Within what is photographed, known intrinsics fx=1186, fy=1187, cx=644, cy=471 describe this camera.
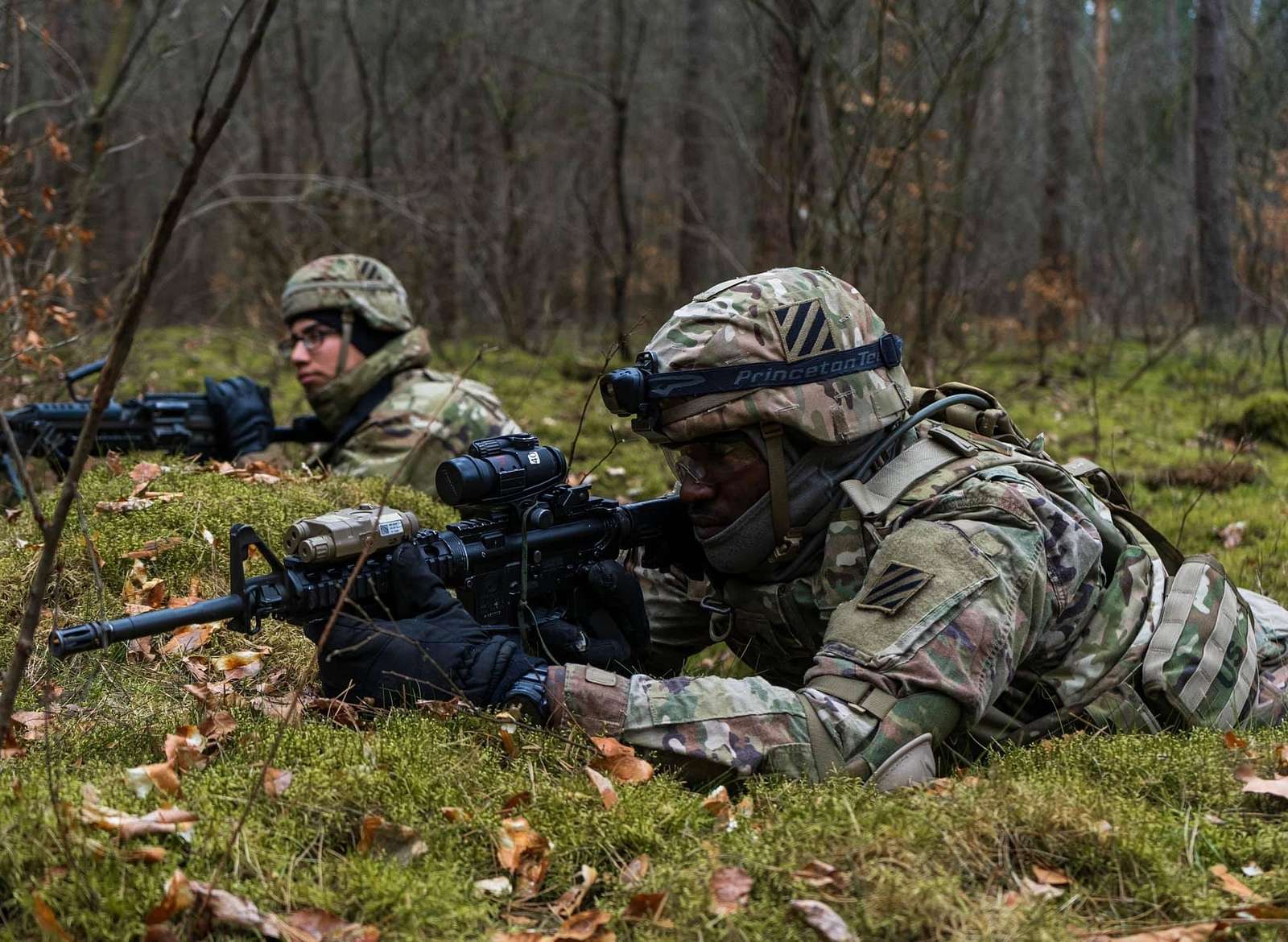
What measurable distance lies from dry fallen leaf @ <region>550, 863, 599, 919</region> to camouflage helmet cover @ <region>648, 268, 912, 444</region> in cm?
136

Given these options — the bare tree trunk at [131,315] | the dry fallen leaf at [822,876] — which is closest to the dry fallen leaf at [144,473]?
the bare tree trunk at [131,315]

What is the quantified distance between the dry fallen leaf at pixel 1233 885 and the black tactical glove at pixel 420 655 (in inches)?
63.3

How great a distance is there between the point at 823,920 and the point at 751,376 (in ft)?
5.18

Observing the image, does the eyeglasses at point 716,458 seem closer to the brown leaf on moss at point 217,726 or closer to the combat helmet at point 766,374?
the combat helmet at point 766,374

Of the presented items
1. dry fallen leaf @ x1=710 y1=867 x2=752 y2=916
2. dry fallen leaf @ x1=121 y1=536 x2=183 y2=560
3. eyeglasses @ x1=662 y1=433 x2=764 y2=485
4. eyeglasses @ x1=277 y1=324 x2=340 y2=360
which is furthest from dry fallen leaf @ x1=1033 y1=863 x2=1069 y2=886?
eyeglasses @ x1=277 y1=324 x2=340 y2=360

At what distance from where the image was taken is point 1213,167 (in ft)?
52.7

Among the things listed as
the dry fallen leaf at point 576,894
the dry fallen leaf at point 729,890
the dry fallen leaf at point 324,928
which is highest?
the dry fallen leaf at point 324,928

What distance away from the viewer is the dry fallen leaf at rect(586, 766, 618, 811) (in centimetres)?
275

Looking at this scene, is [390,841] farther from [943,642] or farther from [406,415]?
[406,415]

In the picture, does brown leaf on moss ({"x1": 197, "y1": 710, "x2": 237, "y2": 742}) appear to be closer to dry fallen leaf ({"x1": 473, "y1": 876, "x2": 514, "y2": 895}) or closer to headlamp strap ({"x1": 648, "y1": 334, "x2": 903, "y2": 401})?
dry fallen leaf ({"x1": 473, "y1": 876, "x2": 514, "y2": 895})

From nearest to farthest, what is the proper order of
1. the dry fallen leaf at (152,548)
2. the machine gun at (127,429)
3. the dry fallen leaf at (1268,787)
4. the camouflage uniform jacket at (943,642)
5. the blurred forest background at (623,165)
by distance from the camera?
the dry fallen leaf at (1268,787) → the camouflage uniform jacket at (943,642) → the dry fallen leaf at (152,548) → the machine gun at (127,429) → the blurred forest background at (623,165)

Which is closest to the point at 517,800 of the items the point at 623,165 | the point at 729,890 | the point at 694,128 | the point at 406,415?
the point at 729,890

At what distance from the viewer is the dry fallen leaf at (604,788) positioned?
275 centimetres

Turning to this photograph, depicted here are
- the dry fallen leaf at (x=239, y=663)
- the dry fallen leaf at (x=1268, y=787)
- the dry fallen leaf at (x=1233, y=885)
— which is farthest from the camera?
the dry fallen leaf at (x=239, y=663)
